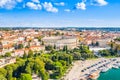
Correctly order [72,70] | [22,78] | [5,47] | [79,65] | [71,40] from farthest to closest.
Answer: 1. [71,40]
2. [5,47]
3. [79,65]
4. [72,70]
5. [22,78]

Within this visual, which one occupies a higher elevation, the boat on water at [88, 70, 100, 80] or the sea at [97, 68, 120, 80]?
the boat on water at [88, 70, 100, 80]

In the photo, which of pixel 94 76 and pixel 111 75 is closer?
pixel 94 76

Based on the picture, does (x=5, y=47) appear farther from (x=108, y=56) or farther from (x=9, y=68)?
(x=9, y=68)

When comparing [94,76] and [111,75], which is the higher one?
[94,76]

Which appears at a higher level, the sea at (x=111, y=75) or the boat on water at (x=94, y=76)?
the boat on water at (x=94, y=76)

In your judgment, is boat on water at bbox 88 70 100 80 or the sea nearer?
boat on water at bbox 88 70 100 80

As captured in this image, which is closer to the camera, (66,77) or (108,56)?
(66,77)

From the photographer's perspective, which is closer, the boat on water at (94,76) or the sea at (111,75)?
the boat on water at (94,76)

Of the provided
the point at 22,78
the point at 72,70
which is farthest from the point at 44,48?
the point at 22,78
